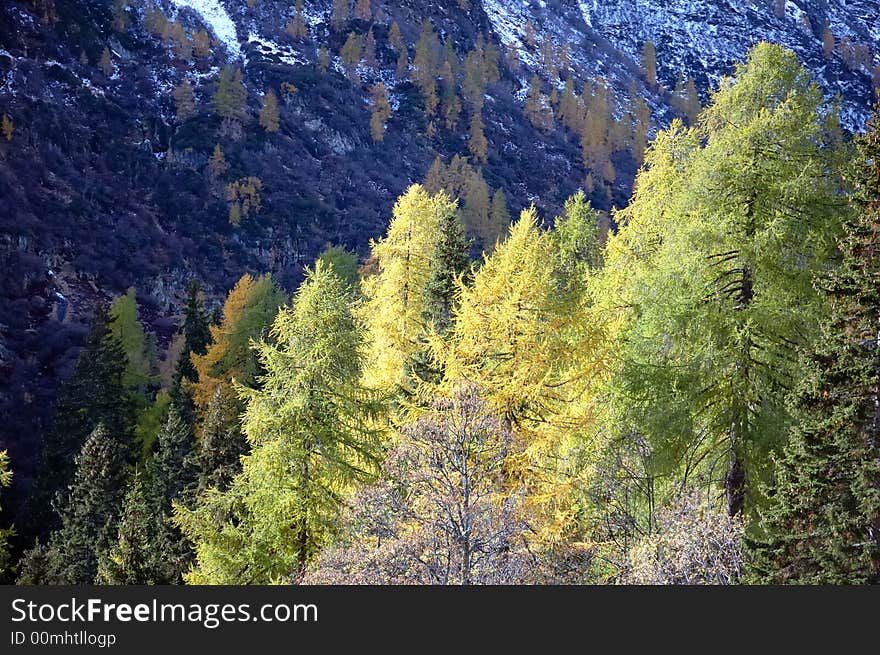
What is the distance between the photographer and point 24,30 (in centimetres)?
9238

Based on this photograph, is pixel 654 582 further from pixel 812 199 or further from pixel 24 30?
pixel 24 30

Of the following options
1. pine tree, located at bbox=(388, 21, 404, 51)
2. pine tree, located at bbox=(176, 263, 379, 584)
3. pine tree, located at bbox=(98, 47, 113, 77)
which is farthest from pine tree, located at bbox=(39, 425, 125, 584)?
pine tree, located at bbox=(388, 21, 404, 51)

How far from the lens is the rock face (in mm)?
66688

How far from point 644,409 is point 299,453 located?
22.9ft

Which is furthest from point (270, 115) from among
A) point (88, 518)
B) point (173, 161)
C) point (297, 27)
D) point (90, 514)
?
point (88, 518)

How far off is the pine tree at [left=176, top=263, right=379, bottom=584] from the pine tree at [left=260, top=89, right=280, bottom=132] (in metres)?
92.8

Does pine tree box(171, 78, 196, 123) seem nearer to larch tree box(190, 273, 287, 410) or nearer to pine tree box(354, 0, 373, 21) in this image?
pine tree box(354, 0, 373, 21)

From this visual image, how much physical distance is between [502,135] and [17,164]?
257 feet

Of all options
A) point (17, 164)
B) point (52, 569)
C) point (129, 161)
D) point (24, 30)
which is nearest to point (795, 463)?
point (52, 569)

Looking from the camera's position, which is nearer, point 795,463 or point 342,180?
point 795,463

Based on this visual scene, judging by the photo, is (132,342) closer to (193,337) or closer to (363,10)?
(193,337)

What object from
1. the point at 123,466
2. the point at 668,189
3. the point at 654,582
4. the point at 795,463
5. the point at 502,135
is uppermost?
the point at 502,135

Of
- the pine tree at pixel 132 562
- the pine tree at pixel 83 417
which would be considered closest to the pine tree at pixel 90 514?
the pine tree at pixel 83 417

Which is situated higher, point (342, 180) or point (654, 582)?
point (342, 180)
